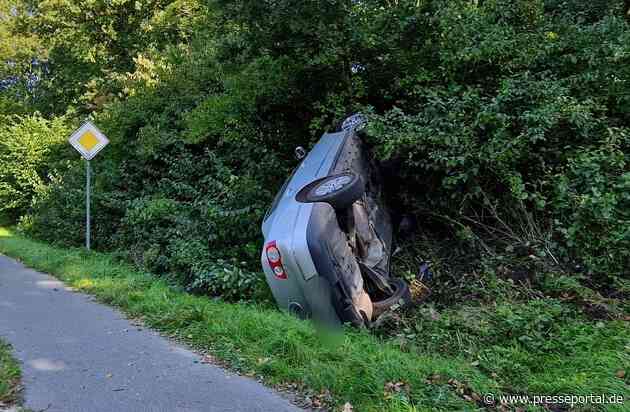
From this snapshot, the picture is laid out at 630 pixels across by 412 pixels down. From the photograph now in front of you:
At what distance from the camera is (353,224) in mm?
5273

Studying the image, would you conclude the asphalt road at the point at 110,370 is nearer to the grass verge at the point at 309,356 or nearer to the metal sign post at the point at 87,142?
the grass verge at the point at 309,356

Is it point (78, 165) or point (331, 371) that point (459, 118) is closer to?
point (331, 371)

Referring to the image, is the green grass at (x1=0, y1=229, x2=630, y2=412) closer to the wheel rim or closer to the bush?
the wheel rim

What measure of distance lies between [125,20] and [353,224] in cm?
1994

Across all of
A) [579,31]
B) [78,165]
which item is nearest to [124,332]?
[579,31]

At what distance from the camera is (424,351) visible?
4.32m

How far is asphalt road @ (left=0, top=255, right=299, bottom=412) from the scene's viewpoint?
3.27 m

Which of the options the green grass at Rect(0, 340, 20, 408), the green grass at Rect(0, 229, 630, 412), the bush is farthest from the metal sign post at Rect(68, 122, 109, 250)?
the bush

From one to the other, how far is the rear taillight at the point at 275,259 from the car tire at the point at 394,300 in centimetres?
98

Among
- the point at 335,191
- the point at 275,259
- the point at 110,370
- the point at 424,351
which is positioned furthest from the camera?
the point at 335,191

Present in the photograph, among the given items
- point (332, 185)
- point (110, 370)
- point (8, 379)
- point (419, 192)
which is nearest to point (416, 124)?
point (419, 192)

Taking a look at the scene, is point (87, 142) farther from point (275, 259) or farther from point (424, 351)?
point (424, 351)

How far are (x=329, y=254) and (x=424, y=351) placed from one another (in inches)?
47.5

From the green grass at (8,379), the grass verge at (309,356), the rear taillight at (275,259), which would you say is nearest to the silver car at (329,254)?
the rear taillight at (275,259)
